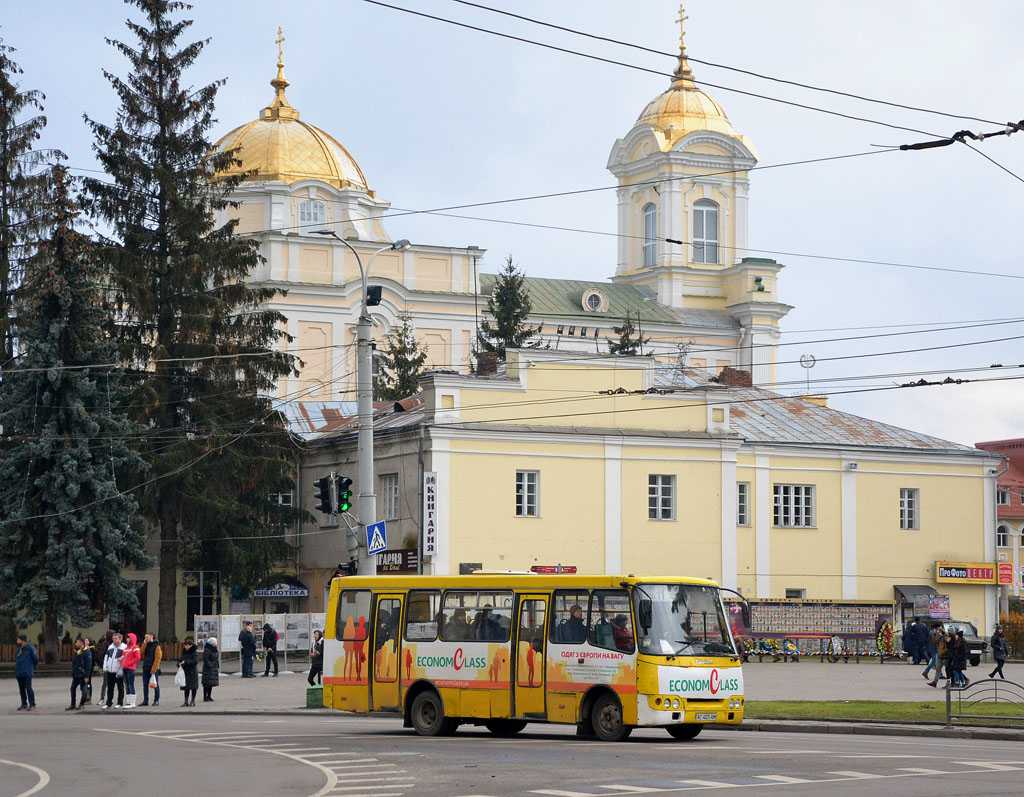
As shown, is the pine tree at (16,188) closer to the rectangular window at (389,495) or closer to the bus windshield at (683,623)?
the rectangular window at (389,495)

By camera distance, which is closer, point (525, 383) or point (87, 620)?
point (87, 620)

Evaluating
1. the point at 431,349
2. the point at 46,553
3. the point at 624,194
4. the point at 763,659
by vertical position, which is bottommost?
the point at 763,659

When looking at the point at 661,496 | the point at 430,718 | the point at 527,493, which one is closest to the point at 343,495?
the point at 430,718

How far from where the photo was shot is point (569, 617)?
2294 centimetres

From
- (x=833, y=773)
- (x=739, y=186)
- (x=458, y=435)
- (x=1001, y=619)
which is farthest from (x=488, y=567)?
(x=739, y=186)

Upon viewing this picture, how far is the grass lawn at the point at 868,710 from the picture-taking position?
24.9 metres

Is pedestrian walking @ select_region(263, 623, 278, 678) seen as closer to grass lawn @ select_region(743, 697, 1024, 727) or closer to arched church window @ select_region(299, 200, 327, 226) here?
grass lawn @ select_region(743, 697, 1024, 727)

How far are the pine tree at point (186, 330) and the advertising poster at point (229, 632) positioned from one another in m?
3.65

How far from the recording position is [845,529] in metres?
53.1

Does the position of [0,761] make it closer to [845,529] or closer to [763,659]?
[763,659]

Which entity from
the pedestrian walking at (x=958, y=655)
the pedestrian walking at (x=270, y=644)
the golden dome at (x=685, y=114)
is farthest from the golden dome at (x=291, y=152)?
the pedestrian walking at (x=958, y=655)

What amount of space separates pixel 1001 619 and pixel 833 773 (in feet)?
138

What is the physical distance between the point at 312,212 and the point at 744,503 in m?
31.7

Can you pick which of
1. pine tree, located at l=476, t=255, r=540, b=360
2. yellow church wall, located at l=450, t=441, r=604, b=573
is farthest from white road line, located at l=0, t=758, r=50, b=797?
pine tree, located at l=476, t=255, r=540, b=360
